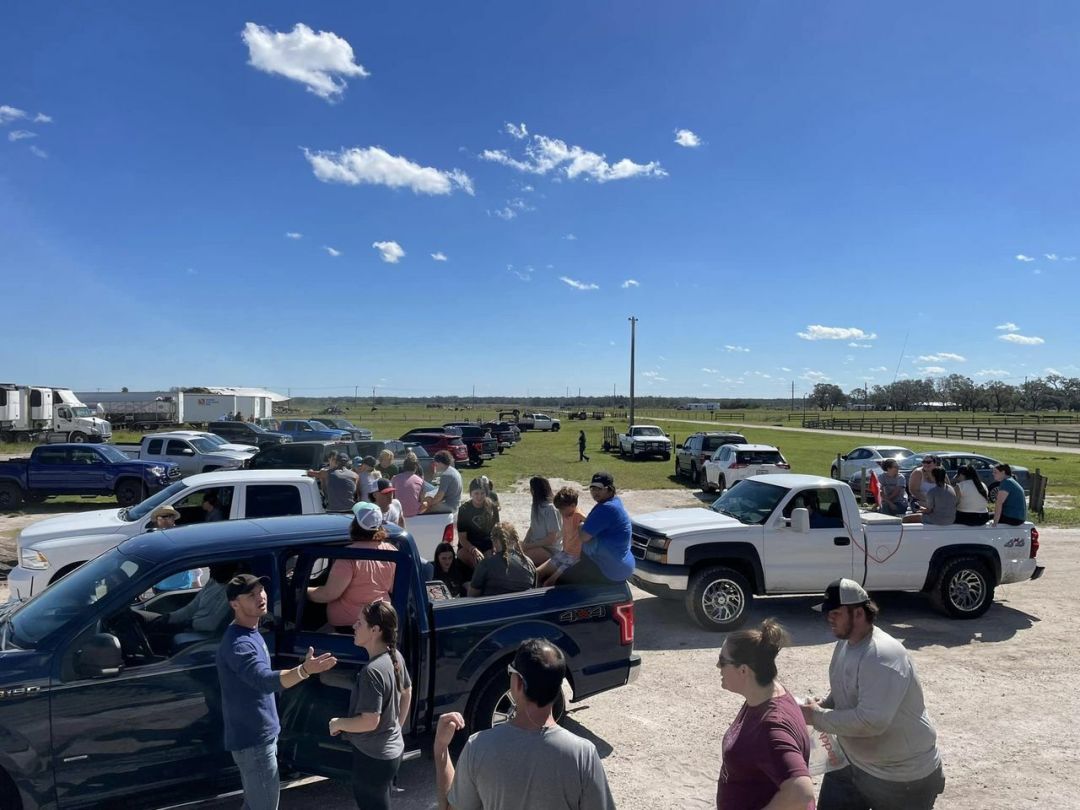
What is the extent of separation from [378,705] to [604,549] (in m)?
3.02

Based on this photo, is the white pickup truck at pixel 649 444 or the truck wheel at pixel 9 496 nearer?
the truck wheel at pixel 9 496

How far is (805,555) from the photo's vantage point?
7.95m

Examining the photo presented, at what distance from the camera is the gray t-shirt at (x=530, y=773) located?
215cm

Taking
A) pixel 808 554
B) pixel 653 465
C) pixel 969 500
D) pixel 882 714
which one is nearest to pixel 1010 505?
pixel 969 500

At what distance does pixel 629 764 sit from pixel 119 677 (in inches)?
131

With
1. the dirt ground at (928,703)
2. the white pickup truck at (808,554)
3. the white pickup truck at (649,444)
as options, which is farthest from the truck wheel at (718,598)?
the white pickup truck at (649,444)

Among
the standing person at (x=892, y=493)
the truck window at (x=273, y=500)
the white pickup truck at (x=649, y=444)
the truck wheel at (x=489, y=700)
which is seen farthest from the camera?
the white pickup truck at (x=649, y=444)

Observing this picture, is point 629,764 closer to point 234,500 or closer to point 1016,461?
point 234,500

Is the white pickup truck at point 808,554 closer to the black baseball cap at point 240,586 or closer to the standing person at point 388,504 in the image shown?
the standing person at point 388,504

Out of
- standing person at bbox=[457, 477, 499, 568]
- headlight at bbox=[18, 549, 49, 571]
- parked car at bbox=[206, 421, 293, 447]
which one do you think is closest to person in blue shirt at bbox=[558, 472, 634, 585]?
standing person at bbox=[457, 477, 499, 568]

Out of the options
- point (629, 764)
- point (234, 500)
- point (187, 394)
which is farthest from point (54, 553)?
point (187, 394)

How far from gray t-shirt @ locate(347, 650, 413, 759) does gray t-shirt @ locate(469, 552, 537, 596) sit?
1.95 metres

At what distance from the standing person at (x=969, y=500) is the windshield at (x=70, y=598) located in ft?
29.1

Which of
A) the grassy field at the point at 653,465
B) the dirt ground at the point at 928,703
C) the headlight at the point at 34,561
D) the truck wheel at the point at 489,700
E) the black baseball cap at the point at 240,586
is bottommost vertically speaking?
the dirt ground at the point at 928,703
